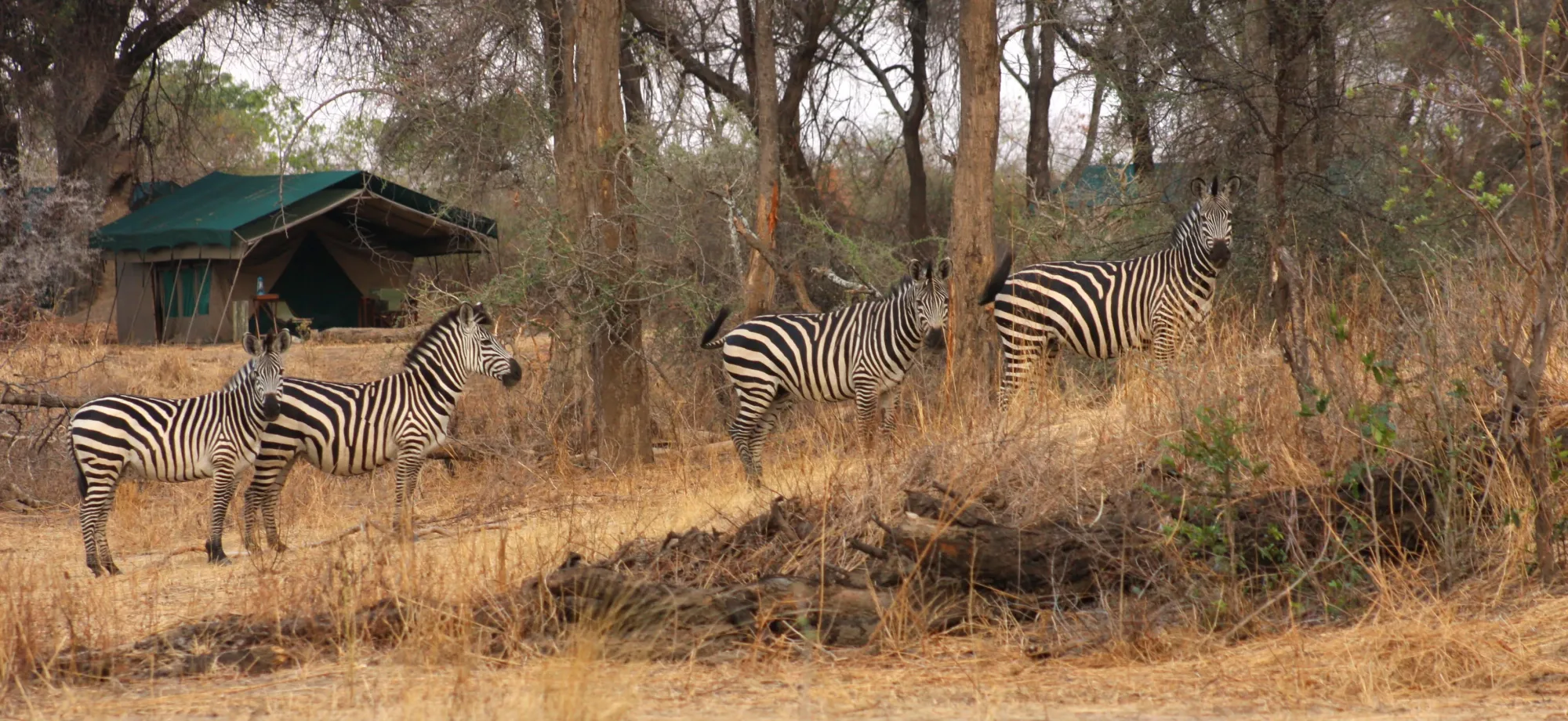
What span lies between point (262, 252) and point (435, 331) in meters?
15.1

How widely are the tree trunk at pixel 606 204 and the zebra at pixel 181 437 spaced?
343cm

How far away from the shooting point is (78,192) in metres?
23.9

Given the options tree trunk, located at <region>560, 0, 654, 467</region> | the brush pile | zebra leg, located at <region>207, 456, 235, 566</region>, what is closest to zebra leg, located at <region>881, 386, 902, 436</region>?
tree trunk, located at <region>560, 0, 654, 467</region>

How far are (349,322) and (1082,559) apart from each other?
68.6 ft

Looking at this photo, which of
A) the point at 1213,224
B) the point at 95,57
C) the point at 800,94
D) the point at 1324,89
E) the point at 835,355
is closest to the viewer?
the point at 1213,224

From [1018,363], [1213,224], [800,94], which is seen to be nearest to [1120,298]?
[1213,224]

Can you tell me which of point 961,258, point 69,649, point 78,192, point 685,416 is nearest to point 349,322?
point 78,192

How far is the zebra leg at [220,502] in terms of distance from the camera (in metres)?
8.80

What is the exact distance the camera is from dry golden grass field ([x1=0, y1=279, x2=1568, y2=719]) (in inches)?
196

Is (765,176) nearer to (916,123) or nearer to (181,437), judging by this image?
(181,437)

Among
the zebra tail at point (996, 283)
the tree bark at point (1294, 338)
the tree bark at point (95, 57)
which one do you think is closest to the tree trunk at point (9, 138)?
the tree bark at point (95, 57)

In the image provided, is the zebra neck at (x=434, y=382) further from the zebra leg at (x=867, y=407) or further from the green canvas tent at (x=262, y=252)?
the green canvas tent at (x=262, y=252)

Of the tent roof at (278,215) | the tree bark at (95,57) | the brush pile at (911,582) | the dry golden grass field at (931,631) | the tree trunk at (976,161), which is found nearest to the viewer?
the dry golden grass field at (931,631)

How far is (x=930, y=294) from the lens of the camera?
10.4 m
